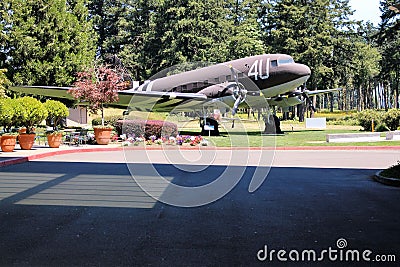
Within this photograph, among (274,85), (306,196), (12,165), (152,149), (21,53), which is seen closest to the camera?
(306,196)

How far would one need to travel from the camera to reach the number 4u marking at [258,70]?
2511 cm

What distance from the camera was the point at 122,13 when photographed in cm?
6875

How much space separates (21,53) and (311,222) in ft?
115

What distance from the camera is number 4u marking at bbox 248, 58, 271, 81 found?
2511 cm

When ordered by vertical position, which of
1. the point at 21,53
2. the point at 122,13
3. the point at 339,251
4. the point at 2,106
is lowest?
the point at 339,251

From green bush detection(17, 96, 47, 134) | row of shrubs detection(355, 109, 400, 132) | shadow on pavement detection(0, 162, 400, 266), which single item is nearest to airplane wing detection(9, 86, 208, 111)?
green bush detection(17, 96, 47, 134)

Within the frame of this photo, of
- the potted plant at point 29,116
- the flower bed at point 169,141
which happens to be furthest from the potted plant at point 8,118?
the flower bed at point 169,141

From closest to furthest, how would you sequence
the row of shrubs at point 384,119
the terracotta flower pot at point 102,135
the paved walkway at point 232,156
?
1. the paved walkway at point 232,156
2. the terracotta flower pot at point 102,135
3. the row of shrubs at point 384,119

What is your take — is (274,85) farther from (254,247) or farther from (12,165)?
(254,247)

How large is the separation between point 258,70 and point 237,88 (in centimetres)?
163

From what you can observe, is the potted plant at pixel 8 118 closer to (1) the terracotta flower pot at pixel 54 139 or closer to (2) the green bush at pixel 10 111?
(2) the green bush at pixel 10 111

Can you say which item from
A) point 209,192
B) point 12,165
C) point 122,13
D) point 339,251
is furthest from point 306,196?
point 122,13

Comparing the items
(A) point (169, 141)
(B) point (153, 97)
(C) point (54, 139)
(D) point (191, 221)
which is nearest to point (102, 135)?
(C) point (54, 139)

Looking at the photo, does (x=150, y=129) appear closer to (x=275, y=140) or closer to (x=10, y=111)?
(x=10, y=111)
